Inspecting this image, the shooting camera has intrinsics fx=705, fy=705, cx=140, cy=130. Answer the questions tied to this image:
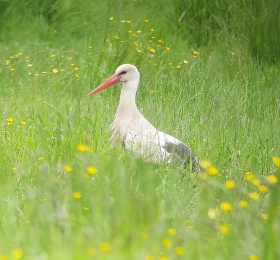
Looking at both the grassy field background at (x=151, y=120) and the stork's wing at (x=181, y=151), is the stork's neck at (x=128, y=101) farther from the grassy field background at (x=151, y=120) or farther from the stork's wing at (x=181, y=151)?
the stork's wing at (x=181, y=151)

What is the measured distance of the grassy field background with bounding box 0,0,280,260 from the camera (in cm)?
265

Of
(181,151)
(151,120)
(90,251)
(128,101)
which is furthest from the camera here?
(151,120)

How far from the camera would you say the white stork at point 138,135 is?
13.1ft

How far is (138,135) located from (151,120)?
75 cm

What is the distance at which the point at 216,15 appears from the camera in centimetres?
754

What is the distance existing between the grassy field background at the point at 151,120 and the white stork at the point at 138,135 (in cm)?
11

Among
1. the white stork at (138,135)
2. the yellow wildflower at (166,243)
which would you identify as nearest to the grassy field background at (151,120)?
the yellow wildflower at (166,243)

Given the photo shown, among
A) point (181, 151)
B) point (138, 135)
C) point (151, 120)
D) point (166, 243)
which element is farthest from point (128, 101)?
point (166, 243)

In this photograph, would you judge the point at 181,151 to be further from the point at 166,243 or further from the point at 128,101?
the point at 166,243

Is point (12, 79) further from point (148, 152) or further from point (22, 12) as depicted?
point (148, 152)

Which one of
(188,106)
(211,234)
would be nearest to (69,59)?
(188,106)

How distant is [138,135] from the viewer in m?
4.32

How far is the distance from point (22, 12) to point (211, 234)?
209 inches

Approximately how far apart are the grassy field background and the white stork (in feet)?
0.37
